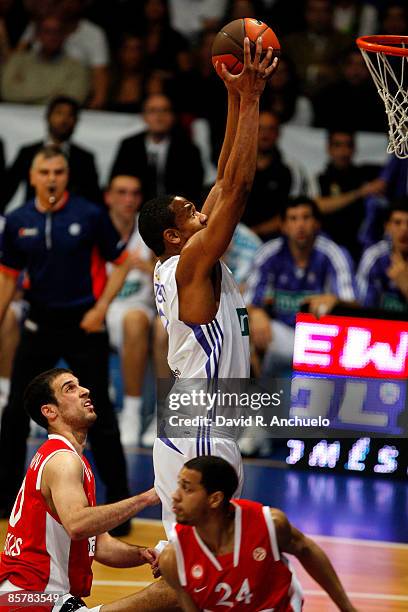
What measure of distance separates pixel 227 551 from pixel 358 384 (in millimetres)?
2967

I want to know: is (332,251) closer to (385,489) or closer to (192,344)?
(385,489)

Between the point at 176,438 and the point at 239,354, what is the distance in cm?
45

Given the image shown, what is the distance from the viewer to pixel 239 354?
537 centimetres

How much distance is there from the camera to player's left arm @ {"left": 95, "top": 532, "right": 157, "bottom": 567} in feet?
17.9

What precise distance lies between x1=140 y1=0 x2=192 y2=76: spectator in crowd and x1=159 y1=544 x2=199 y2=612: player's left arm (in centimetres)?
784

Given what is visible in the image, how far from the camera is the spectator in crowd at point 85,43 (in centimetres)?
1209

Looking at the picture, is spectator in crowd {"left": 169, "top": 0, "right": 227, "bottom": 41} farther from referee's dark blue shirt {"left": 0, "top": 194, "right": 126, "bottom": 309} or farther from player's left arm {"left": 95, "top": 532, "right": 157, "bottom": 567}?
player's left arm {"left": 95, "top": 532, "right": 157, "bottom": 567}

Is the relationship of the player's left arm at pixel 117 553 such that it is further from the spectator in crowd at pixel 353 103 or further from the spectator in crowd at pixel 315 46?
the spectator in crowd at pixel 315 46

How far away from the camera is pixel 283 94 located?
1161 centimetres

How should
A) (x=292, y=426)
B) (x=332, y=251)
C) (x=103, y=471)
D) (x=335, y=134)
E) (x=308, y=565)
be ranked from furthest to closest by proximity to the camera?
(x=335, y=134) < (x=332, y=251) < (x=103, y=471) < (x=292, y=426) < (x=308, y=565)

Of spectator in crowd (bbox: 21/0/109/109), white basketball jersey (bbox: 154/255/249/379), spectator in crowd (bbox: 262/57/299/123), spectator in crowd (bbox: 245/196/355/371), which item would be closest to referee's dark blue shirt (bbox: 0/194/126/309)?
spectator in crowd (bbox: 245/196/355/371)

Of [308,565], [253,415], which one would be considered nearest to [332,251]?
[253,415]

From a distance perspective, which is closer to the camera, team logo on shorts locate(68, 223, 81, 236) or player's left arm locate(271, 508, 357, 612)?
player's left arm locate(271, 508, 357, 612)

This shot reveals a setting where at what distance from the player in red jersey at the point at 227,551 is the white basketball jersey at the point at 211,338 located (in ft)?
2.05
